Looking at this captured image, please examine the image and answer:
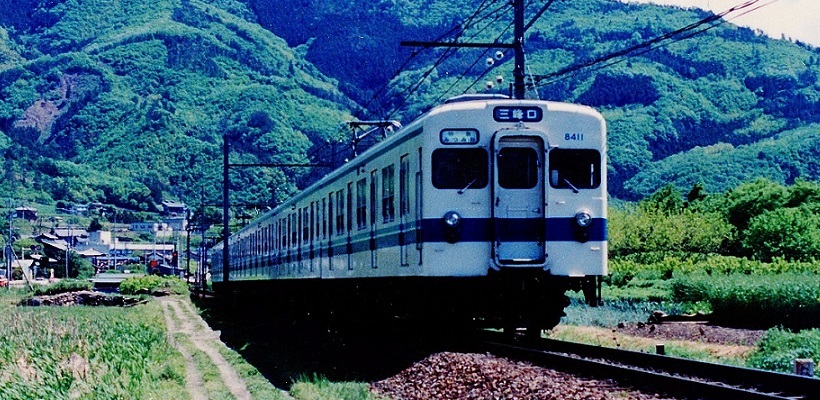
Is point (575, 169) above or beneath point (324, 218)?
above

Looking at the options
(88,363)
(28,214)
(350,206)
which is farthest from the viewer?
(28,214)

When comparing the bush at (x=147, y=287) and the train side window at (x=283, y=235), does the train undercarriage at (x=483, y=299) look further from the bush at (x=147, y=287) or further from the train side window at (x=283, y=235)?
the bush at (x=147, y=287)

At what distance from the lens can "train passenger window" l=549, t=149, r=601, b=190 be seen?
15445 millimetres

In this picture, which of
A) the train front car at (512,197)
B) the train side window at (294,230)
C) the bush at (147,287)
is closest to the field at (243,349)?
the train front car at (512,197)

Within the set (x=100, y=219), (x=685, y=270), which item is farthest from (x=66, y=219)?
(x=685, y=270)

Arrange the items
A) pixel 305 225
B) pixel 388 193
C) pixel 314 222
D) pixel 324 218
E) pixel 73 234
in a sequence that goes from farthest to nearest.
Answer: pixel 73 234, pixel 305 225, pixel 314 222, pixel 324 218, pixel 388 193

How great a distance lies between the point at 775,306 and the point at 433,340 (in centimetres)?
1079

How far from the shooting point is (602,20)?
547 ft

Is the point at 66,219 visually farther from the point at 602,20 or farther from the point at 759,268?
the point at 759,268

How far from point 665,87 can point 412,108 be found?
44.3 metres

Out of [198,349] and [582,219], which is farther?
[198,349]

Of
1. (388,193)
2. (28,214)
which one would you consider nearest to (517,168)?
(388,193)

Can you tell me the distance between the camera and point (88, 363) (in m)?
18.7

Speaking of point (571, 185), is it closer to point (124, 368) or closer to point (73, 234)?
point (124, 368)
